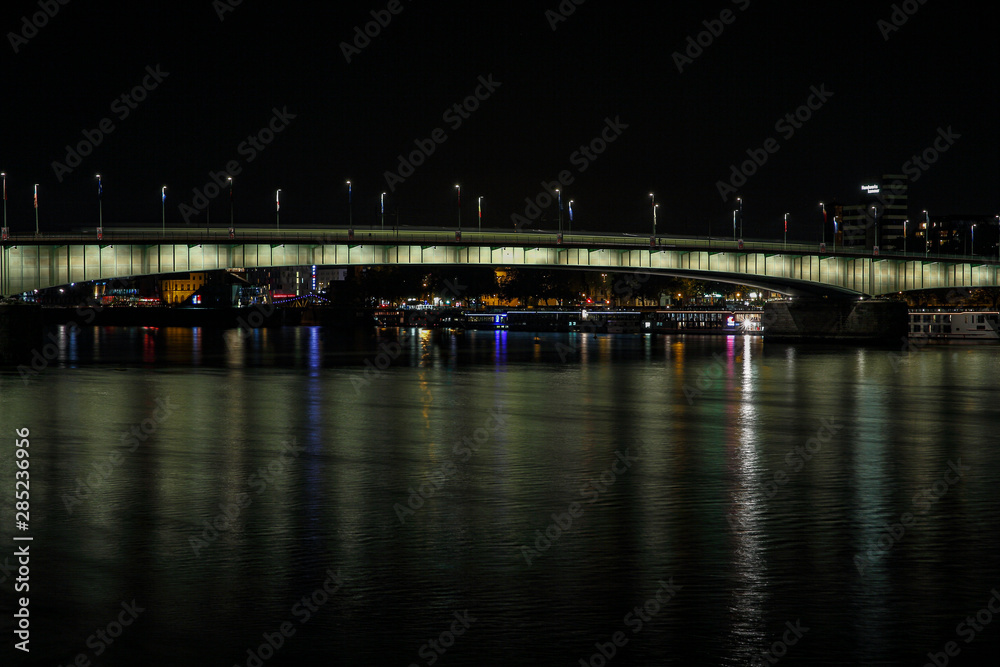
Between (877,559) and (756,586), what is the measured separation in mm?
2556

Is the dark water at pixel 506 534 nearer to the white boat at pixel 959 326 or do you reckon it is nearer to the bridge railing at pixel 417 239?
the bridge railing at pixel 417 239

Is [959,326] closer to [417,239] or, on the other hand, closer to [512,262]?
[512,262]

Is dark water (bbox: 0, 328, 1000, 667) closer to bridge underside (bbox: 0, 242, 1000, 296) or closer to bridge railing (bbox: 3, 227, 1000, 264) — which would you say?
bridge underside (bbox: 0, 242, 1000, 296)

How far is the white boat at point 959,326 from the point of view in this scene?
5285 inches

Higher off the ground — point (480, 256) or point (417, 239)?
point (417, 239)

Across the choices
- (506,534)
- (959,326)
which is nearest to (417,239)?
(506,534)

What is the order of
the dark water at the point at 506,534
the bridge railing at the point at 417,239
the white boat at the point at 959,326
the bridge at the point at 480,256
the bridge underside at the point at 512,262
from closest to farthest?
the dark water at the point at 506,534
the bridge underside at the point at 512,262
the bridge at the point at 480,256
the bridge railing at the point at 417,239
the white boat at the point at 959,326

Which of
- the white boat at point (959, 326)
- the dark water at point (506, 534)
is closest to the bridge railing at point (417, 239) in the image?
the white boat at point (959, 326)

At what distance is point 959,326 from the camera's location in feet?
445

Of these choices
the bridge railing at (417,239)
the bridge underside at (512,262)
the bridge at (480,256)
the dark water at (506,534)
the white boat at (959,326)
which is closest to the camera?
the dark water at (506,534)

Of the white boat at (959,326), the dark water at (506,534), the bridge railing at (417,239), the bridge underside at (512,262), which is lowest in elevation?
the dark water at (506,534)

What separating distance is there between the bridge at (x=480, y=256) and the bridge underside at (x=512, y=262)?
0.09 meters

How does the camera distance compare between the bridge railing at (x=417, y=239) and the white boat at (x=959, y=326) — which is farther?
the white boat at (x=959, y=326)

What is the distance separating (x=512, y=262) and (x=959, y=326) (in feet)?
222
